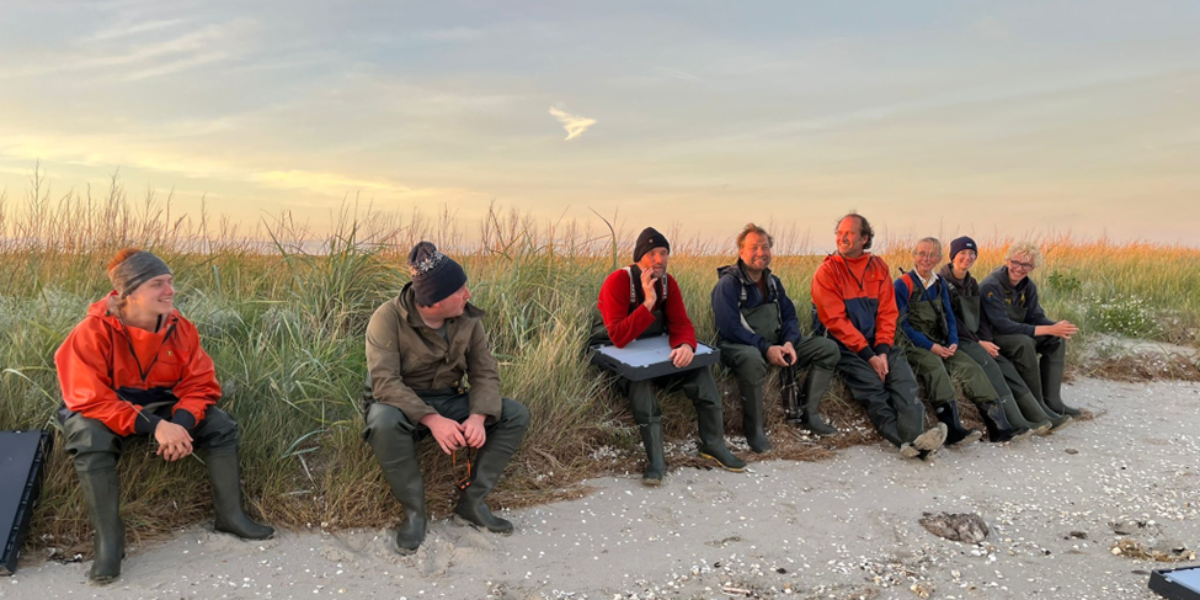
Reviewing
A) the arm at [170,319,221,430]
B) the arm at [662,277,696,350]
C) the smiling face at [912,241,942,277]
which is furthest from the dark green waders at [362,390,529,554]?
the smiling face at [912,241,942,277]

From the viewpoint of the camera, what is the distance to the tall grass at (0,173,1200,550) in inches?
156

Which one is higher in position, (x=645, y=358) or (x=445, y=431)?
(x=645, y=358)

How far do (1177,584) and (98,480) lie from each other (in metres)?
4.42

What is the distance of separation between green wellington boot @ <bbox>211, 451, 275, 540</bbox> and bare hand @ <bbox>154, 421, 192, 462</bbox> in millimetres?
204

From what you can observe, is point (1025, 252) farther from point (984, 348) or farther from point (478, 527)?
point (478, 527)

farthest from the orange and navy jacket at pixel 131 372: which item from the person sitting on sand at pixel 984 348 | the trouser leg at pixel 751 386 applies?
the person sitting on sand at pixel 984 348

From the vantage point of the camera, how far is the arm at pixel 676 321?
5145 millimetres

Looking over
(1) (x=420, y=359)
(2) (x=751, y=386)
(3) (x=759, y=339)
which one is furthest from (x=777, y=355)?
(1) (x=420, y=359)

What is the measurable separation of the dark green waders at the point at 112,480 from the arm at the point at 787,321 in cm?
378

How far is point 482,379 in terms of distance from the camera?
13.4 ft

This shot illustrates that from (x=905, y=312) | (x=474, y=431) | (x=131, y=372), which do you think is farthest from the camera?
(x=905, y=312)

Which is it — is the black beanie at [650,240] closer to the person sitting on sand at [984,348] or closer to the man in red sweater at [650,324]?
the man in red sweater at [650,324]

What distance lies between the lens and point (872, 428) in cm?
597

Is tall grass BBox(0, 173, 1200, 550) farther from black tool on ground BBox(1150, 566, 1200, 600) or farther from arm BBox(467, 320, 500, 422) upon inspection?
Result: black tool on ground BBox(1150, 566, 1200, 600)
